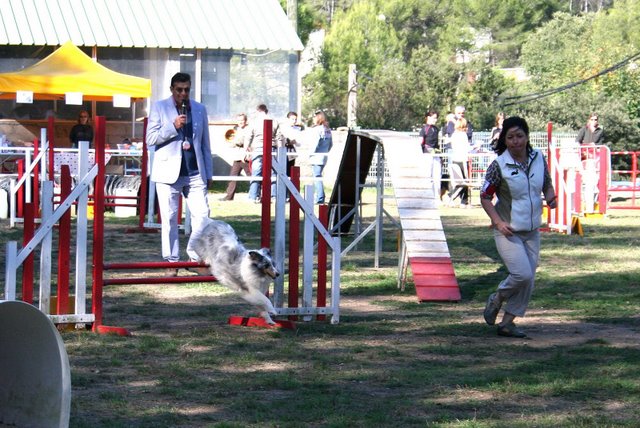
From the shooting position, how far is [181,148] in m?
10.6

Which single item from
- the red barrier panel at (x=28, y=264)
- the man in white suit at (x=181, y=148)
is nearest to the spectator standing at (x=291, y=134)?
the man in white suit at (x=181, y=148)

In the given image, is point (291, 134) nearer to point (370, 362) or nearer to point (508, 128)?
point (508, 128)

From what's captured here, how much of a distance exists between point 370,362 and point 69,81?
56.7 feet

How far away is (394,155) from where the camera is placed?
12.1m

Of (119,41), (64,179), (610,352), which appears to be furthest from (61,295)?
(119,41)

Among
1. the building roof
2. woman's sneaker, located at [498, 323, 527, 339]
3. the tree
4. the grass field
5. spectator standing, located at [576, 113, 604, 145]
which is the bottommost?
the grass field

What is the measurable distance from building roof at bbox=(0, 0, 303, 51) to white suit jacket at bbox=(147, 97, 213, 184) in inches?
726

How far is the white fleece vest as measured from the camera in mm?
8734

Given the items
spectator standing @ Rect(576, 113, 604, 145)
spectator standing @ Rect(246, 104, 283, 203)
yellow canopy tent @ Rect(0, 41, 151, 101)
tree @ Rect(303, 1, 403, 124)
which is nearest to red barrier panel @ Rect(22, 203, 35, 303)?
spectator standing @ Rect(246, 104, 283, 203)

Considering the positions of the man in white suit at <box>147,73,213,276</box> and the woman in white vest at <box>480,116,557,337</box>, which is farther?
the man in white suit at <box>147,73,213,276</box>

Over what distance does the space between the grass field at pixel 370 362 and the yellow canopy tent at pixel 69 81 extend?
42.4ft

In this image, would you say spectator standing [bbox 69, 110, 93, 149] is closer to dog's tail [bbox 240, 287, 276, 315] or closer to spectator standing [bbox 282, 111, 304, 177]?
spectator standing [bbox 282, 111, 304, 177]

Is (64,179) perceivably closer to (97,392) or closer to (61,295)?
(61,295)

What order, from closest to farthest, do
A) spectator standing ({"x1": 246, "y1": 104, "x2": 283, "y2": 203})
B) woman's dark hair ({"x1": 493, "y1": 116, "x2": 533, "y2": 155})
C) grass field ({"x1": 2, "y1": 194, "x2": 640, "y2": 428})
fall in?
grass field ({"x1": 2, "y1": 194, "x2": 640, "y2": 428})
woman's dark hair ({"x1": 493, "y1": 116, "x2": 533, "y2": 155})
spectator standing ({"x1": 246, "y1": 104, "x2": 283, "y2": 203})
